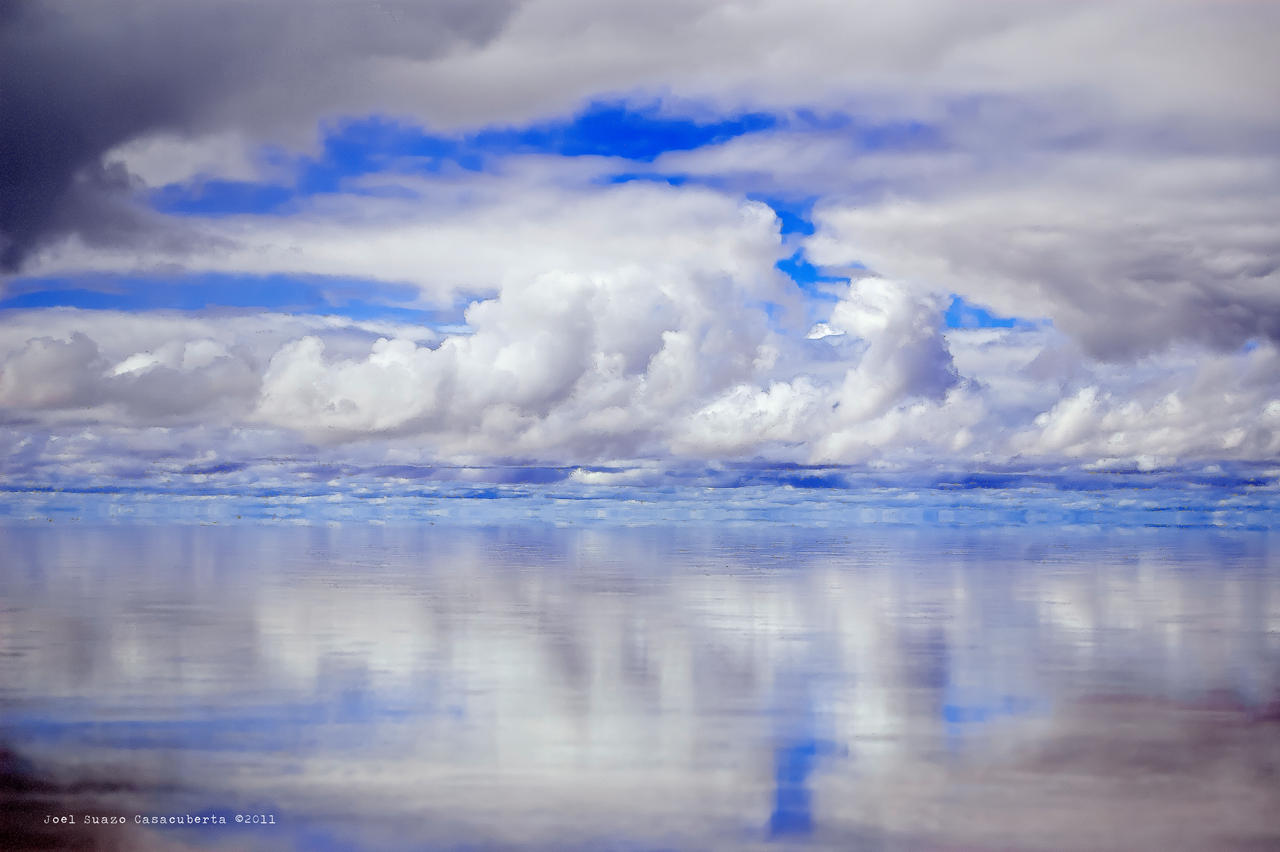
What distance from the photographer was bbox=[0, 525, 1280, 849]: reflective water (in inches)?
786

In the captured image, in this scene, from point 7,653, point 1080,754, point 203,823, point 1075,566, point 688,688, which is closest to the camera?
point 203,823

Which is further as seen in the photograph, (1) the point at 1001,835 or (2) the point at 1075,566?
(2) the point at 1075,566

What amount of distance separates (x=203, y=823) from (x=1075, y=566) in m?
91.6

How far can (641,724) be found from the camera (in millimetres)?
27594

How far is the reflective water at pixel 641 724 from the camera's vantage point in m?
20.0

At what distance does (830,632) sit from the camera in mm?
45156

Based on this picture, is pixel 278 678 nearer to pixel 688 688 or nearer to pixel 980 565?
pixel 688 688

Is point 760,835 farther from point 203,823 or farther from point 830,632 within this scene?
point 830,632

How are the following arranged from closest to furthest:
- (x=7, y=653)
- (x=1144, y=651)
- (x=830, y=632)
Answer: (x=7, y=653) < (x=1144, y=651) < (x=830, y=632)

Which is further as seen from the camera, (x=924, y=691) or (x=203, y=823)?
(x=924, y=691)

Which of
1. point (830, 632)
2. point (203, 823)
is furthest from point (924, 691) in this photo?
point (203, 823)

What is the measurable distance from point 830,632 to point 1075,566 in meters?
62.0

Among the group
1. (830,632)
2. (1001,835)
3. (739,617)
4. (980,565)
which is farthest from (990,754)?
(980,565)

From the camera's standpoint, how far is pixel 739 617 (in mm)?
50688
